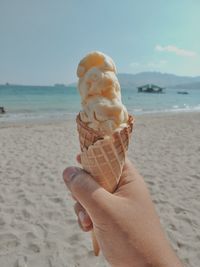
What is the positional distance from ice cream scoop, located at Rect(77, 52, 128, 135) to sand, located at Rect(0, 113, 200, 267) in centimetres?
199

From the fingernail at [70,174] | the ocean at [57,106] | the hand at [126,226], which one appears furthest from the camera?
the ocean at [57,106]

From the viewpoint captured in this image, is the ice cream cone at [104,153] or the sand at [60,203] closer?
the ice cream cone at [104,153]

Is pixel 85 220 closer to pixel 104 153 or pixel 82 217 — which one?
pixel 82 217

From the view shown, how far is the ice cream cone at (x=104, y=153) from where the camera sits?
1.62 m

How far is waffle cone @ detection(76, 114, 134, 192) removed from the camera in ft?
5.31

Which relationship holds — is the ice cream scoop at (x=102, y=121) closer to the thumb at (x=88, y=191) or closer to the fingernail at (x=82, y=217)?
the thumb at (x=88, y=191)

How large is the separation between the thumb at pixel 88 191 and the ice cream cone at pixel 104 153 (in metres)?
0.08

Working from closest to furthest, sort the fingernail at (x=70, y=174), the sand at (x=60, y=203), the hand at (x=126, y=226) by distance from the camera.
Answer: the hand at (x=126, y=226) < the fingernail at (x=70, y=174) < the sand at (x=60, y=203)

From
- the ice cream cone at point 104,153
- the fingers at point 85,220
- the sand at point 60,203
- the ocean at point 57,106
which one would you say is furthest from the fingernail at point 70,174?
the ocean at point 57,106

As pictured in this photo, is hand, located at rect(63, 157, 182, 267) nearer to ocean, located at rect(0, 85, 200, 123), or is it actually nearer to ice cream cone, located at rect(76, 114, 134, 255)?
ice cream cone, located at rect(76, 114, 134, 255)

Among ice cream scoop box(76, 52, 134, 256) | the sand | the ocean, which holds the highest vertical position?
ice cream scoop box(76, 52, 134, 256)

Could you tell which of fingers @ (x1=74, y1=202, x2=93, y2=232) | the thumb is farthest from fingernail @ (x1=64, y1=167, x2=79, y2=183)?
fingers @ (x1=74, y1=202, x2=93, y2=232)

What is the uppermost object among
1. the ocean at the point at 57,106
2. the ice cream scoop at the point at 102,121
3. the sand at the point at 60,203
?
the ice cream scoop at the point at 102,121

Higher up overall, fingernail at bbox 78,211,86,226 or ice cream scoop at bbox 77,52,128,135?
ice cream scoop at bbox 77,52,128,135
